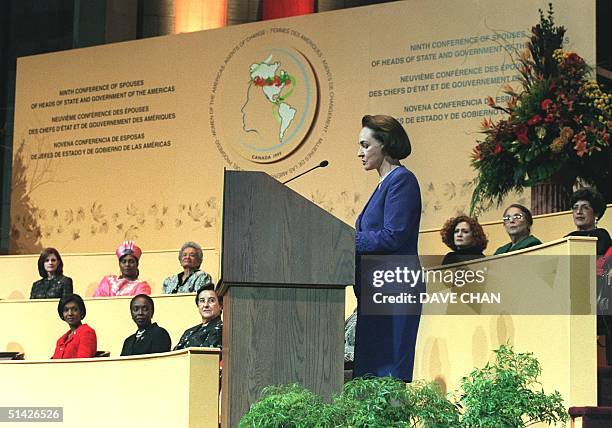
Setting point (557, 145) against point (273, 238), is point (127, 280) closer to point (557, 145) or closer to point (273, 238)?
point (557, 145)

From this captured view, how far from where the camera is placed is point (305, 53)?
898cm

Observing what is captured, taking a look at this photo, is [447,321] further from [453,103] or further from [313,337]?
[453,103]

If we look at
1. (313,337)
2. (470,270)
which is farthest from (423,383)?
(470,270)

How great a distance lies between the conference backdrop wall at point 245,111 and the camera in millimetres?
8109

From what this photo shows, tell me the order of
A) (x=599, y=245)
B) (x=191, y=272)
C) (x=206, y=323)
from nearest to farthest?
1. (x=599, y=245)
2. (x=206, y=323)
3. (x=191, y=272)

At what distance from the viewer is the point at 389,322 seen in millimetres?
3605

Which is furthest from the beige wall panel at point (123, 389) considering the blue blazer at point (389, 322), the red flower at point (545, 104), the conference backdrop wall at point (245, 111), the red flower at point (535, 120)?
the conference backdrop wall at point (245, 111)

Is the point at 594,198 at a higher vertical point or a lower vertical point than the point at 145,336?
higher

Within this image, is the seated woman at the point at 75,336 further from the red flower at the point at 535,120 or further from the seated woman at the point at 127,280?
the red flower at the point at 535,120

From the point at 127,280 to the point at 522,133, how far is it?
2.51m

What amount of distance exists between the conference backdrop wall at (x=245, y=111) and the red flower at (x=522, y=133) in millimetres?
1230

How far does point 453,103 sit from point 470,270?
11.4 feet

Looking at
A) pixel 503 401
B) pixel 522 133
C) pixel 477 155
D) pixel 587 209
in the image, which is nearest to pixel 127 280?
pixel 477 155

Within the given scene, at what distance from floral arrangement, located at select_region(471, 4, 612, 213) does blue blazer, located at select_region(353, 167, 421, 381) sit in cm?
292
